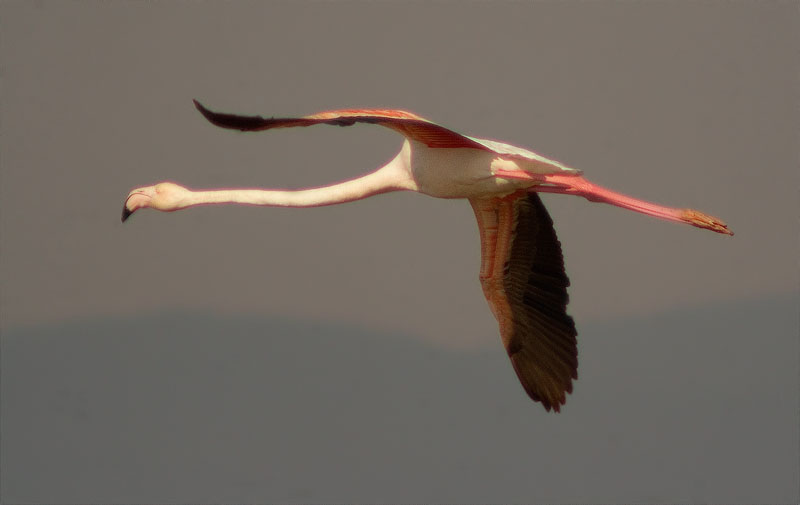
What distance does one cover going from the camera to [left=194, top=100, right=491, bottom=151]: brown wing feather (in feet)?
22.2

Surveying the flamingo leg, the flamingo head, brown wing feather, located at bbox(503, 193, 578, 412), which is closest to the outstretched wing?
brown wing feather, located at bbox(503, 193, 578, 412)

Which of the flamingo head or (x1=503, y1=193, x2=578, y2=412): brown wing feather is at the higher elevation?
the flamingo head

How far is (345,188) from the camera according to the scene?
8438 millimetres

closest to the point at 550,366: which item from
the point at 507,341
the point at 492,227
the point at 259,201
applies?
the point at 507,341

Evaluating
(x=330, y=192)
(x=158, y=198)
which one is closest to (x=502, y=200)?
(x=330, y=192)

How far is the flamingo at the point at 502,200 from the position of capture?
319 inches

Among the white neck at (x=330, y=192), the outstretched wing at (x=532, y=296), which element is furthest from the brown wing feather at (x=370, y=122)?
the outstretched wing at (x=532, y=296)

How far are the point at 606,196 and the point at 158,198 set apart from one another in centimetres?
294

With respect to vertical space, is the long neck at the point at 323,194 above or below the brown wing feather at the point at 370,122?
below

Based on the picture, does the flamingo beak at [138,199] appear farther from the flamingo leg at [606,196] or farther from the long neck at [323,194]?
the flamingo leg at [606,196]

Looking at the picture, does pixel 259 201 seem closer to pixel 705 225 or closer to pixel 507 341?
pixel 507 341

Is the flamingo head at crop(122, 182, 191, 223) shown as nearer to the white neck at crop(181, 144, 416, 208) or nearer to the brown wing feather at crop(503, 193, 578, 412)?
the white neck at crop(181, 144, 416, 208)

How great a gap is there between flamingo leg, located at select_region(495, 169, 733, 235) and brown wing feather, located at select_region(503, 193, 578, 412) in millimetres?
934

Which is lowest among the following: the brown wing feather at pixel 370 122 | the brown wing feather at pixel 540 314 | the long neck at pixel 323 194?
the brown wing feather at pixel 540 314
